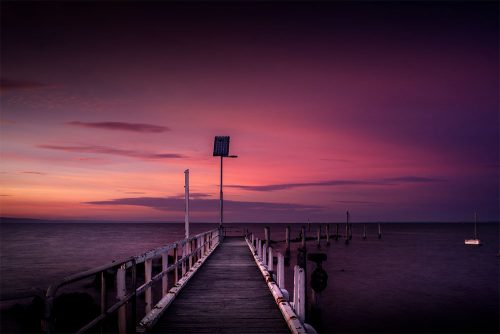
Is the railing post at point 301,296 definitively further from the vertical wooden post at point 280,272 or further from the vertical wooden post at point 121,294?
the vertical wooden post at point 121,294

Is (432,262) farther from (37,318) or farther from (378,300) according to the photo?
(37,318)

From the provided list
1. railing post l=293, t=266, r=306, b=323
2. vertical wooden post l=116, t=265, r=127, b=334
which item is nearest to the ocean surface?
railing post l=293, t=266, r=306, b=323

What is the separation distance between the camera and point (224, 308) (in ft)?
29.6

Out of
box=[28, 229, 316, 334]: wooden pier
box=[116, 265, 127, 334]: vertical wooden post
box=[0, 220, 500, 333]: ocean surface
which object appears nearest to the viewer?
box=[28, 229, 316, 334]: wooden pier

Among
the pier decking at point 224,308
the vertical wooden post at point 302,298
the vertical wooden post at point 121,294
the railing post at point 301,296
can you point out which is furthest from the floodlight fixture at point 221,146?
the vertical wooden post at point 121,294

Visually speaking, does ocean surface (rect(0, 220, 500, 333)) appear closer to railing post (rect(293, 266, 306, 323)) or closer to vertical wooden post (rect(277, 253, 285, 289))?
vertical wooden post (rect(277, 253, 285, 289))

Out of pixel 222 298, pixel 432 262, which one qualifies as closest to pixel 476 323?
pixel 222 298

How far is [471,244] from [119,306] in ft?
323

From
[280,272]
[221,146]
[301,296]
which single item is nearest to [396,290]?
[221,146]

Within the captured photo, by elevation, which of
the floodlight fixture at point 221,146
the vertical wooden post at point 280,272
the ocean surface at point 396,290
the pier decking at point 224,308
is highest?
the floodlight fixture at point 221,146

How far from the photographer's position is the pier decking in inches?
297

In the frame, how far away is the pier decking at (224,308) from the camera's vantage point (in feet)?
24.7

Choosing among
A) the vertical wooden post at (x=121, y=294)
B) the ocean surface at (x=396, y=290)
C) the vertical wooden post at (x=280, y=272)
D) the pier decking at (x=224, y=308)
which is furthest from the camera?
the ocean surface at (x=396, y=290)

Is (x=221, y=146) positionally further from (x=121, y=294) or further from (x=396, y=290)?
(x=121, y=294)
